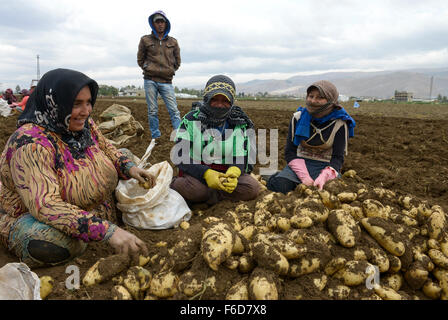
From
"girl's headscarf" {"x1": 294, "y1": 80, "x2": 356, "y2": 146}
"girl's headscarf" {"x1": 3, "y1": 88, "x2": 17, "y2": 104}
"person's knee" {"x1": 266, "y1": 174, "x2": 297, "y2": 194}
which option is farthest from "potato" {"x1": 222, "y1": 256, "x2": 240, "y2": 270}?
"girl's headscarf" {"x1": 3, "y1": 88, "x2": 17, "y2": 104}

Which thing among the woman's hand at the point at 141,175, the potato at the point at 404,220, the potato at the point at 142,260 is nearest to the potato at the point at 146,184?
the woman's hand at the point at 141,175

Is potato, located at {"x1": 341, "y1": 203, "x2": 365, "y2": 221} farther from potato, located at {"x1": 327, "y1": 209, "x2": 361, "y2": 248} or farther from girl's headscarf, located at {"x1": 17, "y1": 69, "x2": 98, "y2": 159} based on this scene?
girl's headscarf, located at {"x1": 17, "y1": 69, "x2": 98, "y2": 159}

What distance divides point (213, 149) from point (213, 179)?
33 cm

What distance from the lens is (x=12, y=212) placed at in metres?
2.06

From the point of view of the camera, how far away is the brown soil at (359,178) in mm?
1628

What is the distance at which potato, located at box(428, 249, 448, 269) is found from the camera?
1851mm

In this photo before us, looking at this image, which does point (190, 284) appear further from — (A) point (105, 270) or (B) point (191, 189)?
(B) point (191, 189)

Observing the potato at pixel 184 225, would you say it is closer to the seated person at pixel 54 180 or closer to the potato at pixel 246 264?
the seated person at pixel 54 180

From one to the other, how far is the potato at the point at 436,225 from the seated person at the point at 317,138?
1.02 metres

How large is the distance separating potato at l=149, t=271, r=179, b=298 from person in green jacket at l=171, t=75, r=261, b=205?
44.9 inches

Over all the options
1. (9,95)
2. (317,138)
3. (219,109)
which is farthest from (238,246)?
(9,95)

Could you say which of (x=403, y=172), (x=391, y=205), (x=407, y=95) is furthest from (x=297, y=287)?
(x=407, y=95)
